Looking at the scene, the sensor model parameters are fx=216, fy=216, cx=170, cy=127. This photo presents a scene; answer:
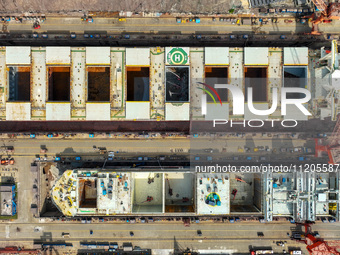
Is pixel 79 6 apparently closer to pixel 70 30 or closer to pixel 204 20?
pixel 70 30

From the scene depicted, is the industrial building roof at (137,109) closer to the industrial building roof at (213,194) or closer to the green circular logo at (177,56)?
the green circular logo at (177,56)

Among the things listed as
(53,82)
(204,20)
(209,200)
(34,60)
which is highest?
(204,20)

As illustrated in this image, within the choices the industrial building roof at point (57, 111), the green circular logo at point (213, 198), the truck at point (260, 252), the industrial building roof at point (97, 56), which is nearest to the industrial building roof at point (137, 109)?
the industrial building roof at point (97, 56)

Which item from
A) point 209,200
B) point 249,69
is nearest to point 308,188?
point 209,200

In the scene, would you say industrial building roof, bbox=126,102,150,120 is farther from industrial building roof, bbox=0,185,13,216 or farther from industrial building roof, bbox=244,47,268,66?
industrial building roof, bbox=0,185,13,216

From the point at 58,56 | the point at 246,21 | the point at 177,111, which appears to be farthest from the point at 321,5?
the point at 58,56

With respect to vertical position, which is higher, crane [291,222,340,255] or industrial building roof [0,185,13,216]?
industrial building roof [0,185,13,216]

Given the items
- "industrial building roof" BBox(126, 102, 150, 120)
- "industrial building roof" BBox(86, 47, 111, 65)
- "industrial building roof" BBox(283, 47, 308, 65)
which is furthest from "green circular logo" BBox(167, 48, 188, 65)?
"industrial building roof" BBox(283, 47, 308, 65)
